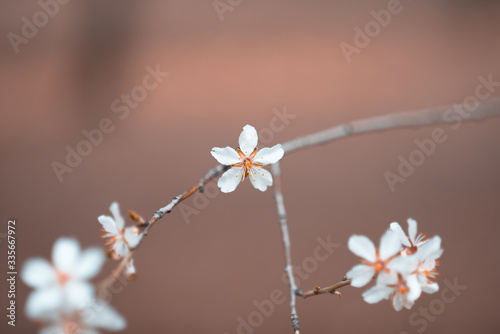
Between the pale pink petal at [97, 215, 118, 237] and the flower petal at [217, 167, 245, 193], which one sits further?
the flower petal at [217, 167, 245, 193]

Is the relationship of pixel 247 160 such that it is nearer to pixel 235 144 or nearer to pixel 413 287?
pixel 413 287

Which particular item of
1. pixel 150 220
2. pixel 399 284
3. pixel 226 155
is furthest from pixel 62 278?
pixel 399 284

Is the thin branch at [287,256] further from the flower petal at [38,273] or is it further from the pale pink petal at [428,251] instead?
the flower petal at [38,273]

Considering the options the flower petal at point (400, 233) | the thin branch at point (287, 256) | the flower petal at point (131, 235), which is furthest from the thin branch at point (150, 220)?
the flower petal at point (400, 233)

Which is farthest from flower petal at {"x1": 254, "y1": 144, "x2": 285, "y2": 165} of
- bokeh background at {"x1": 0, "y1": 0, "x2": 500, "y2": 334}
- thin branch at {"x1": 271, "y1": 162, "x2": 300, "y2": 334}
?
bokeh background at {"x1": 0, "y1": 0, "x2": 500, "y2": 334}

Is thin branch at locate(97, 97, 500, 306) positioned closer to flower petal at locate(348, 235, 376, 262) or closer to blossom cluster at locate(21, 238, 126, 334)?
flower petal at locate(348, 235, 376, 262)

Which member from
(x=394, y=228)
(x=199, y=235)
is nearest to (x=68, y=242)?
(x=394, y=228)

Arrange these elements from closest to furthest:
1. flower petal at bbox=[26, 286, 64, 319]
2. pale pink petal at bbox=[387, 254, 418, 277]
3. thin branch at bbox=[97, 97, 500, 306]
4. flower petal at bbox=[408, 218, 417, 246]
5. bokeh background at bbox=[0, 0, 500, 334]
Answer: flower petal at bbox=[26, 286, 64, 319]
pale pink petal at bbox=[387, 254, 418, 277]
flower petal at bbox=[408, 218, 417, 246]
thin branch at bbox=[97, 97, 500, 306]
bokeh background at bbox=[0, 0, 500, 334]
